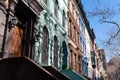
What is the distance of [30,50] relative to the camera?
39.1 feet

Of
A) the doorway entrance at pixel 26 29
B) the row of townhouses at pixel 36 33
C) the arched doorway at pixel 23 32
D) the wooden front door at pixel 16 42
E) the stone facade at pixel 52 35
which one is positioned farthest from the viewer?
the stone facade at pixel 52 35

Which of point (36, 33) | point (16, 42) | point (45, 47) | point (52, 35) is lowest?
point (45, 47)

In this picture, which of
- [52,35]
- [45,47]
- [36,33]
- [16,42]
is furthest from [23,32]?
[52,35]

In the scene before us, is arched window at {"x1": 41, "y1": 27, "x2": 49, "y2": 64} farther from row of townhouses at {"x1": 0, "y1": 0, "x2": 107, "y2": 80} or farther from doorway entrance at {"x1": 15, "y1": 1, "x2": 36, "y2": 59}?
doorway entrance at {"x1": 15, "y1": 1, "x2": 36, "y2": 59}

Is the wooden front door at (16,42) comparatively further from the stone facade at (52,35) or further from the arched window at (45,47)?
the arched window at (45,47)

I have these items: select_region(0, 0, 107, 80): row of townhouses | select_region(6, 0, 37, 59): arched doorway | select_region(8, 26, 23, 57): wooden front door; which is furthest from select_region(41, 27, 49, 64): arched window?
select_region(8, 26, 23, 57): wooden front door

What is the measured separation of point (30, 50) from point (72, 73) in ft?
16.7

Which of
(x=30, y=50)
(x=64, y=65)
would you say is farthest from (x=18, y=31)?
(x=64, y=65)

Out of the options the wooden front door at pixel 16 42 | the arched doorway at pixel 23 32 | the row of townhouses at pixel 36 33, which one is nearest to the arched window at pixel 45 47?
the row of townhouses at pixel 36 33

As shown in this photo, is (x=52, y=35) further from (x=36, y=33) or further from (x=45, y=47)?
(x=36, y=33)

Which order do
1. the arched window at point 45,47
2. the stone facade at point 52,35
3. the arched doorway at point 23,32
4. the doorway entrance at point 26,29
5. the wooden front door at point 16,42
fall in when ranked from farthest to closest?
1. the arched window at point 45,47
2. the stone facade at point 52,35
3. the doorway entrance at point 26,29
4. the arched doorway at point 23,32
5. the wooden front door at point 16,42

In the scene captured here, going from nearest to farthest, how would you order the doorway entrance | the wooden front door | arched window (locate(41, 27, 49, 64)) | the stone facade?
1. the wooden front door
2. the doorway entrance
3. the stone facade
4. arched window (locate(41, 27, 49, 64))

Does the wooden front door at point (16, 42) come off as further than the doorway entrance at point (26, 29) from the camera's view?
No

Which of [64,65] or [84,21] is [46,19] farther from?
[84,21]
